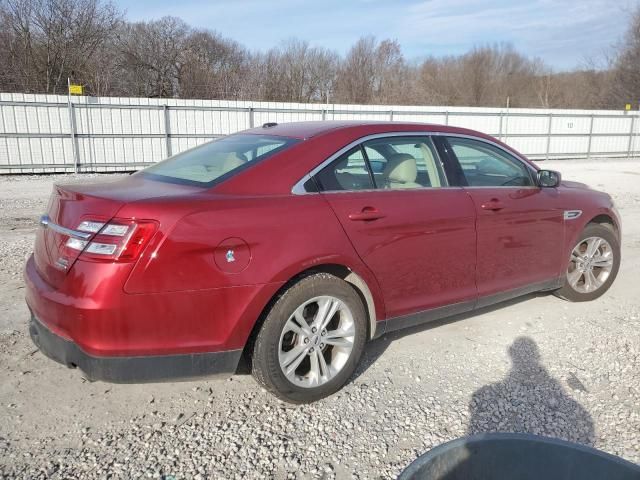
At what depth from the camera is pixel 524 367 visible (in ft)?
12.1

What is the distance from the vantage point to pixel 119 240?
2.60 m

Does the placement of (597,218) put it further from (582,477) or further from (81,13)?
(81,13)

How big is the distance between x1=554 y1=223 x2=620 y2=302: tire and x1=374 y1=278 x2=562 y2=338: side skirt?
16.0 inches

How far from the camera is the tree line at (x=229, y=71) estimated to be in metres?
23.6

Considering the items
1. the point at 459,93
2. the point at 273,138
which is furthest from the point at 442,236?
the point at 459,93

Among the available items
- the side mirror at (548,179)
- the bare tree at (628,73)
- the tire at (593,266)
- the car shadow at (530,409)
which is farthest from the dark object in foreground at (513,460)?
the bare tree at (628,73)

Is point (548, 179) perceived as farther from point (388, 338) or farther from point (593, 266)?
point (388, 338)

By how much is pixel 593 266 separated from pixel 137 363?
4082 mm

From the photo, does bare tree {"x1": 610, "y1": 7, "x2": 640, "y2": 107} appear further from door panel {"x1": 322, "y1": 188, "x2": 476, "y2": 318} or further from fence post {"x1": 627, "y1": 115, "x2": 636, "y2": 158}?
door panel {"x1": 322, "y1": 188, "x2": 476, "y2": 318}

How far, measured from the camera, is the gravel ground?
265cm

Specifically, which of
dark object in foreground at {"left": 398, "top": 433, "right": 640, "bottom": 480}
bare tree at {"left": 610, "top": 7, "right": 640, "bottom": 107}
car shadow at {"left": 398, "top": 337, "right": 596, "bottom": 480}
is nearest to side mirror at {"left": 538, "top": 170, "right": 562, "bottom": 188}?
car shadow at {"left": 398, "top": 337, "right": 596, "bottom": 480}

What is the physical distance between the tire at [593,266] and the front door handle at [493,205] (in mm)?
1098

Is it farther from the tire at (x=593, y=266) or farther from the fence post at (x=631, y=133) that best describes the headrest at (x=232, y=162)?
the fence post at (x=631, y=133)

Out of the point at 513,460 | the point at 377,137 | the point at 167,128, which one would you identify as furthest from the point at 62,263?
the point at 167,128
